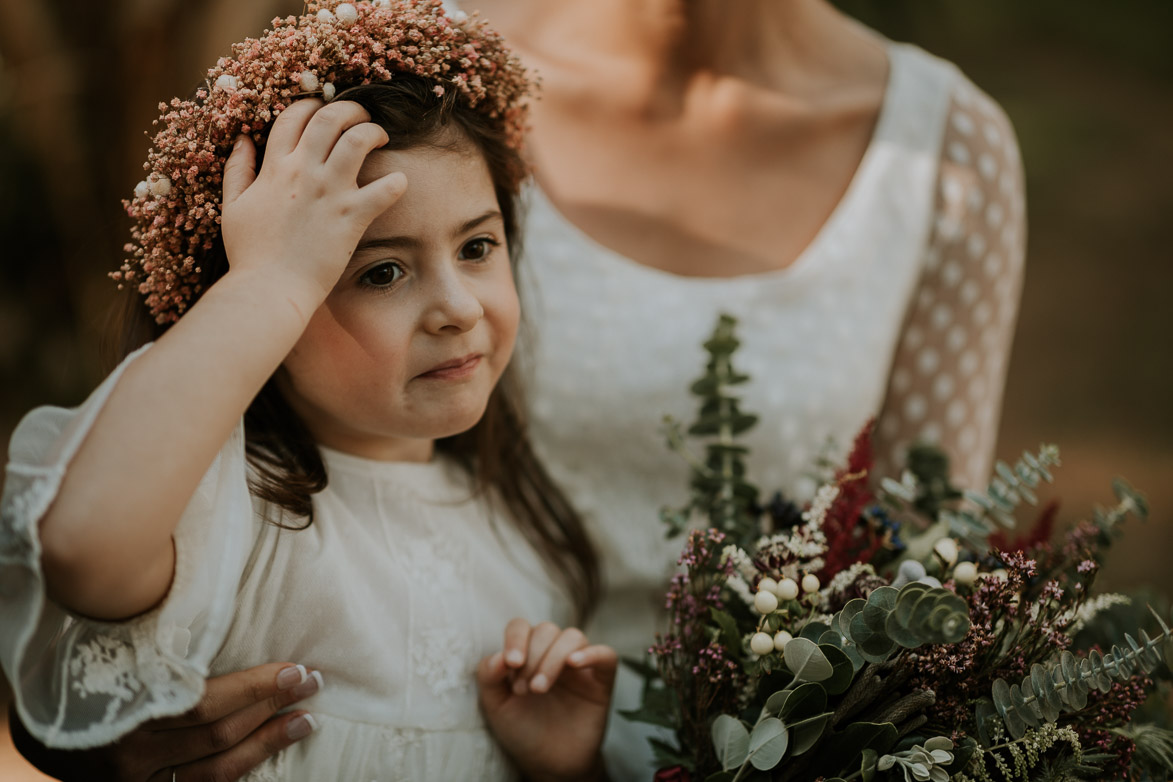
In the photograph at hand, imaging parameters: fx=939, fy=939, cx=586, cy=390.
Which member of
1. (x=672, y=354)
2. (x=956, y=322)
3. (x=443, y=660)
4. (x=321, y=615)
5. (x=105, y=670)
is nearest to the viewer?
(x=105, y=670)

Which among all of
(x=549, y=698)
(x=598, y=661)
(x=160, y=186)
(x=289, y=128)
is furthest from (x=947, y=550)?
(x=160, y=186)

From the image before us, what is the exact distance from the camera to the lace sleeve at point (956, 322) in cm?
188

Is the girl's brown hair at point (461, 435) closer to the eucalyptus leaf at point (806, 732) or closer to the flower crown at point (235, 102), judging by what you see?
the flower crown at point (235, 102)

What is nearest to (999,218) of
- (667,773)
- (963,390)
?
(963,390)

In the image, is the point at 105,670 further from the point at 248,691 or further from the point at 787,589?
the point at 787,589

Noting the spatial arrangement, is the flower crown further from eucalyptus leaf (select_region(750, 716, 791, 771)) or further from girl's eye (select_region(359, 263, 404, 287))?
eucalyptus leaf (select_region(750, 716, 791, 771))

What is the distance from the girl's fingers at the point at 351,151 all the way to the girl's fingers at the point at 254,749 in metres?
0.62

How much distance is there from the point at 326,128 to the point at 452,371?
1.05 feet

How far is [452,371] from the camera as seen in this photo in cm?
116

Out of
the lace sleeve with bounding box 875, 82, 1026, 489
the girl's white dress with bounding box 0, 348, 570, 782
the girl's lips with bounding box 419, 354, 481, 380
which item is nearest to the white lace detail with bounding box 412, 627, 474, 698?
the girl's white dress with bounding box 0, 348, 570, 782

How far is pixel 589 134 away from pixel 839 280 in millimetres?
557

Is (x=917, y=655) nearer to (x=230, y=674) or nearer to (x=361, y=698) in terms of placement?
(x=361, y=698)

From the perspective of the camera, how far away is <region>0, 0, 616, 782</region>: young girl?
2.86ft

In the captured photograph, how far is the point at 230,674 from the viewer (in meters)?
1.08
